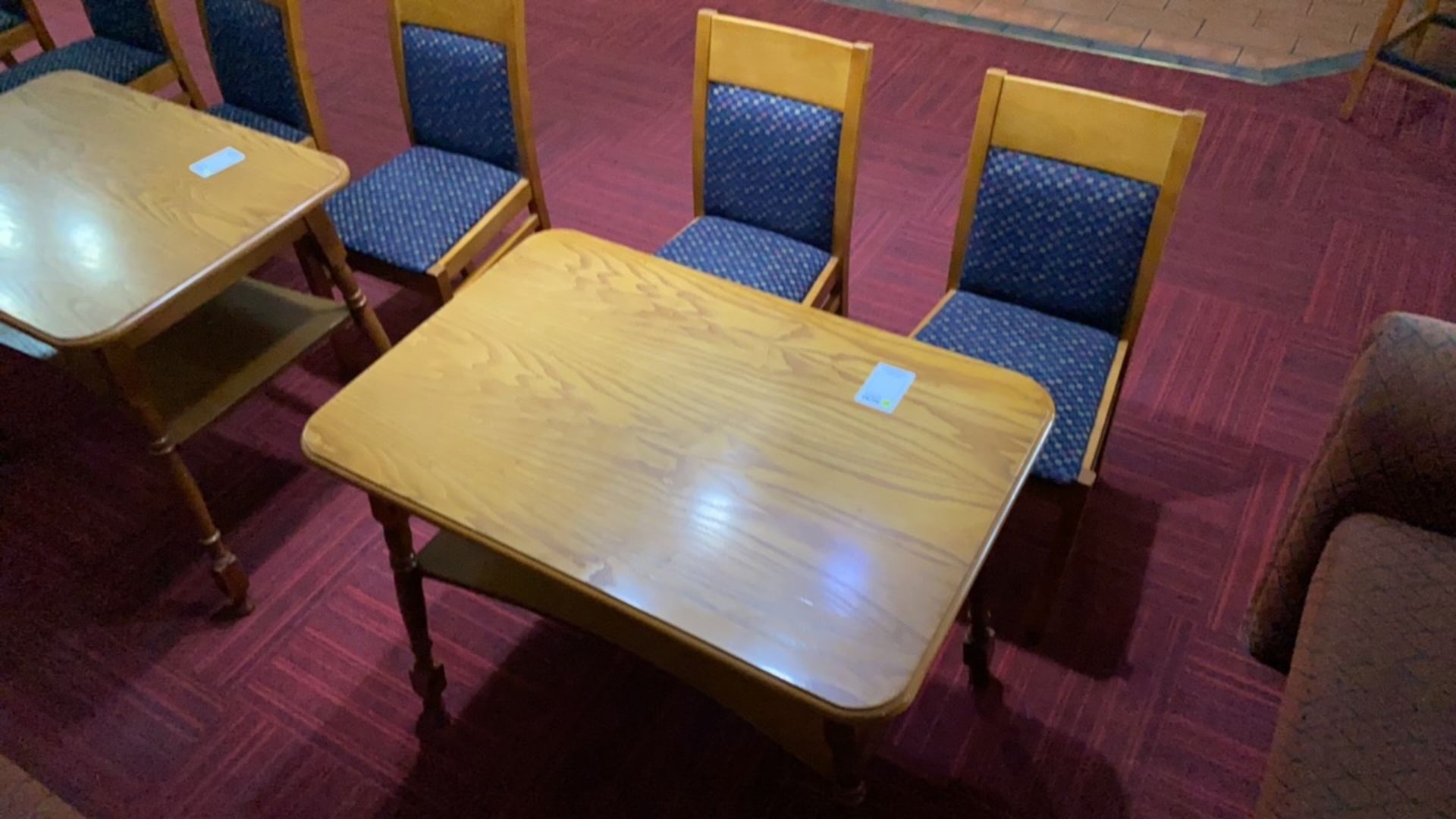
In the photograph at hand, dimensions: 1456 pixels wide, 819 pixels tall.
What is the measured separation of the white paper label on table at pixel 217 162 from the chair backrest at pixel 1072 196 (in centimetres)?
138

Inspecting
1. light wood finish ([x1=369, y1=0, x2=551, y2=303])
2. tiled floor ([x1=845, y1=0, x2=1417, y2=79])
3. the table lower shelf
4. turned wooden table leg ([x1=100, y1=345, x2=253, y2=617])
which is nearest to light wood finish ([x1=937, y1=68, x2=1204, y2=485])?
light wood finish ([x1=369, y1=0, x2=551, y2=303])

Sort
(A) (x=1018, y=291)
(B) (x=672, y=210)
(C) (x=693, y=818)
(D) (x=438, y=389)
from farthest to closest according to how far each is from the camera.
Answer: (B) (x=672, y=210) < (A) (x=1018, y=291) < (C) (x=693, y=818) < (D) (x=438, y=389)

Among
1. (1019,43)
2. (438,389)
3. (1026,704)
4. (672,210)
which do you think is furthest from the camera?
(1019,43)

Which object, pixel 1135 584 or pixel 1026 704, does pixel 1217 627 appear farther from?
pixel 1026 704

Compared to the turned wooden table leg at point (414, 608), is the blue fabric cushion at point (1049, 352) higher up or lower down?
higher up

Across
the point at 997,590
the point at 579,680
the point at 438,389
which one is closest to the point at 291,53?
the point at 438,389

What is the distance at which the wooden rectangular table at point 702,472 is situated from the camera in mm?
1095

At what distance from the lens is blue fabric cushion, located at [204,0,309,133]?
230 cm

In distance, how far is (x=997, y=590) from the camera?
189 centimetres

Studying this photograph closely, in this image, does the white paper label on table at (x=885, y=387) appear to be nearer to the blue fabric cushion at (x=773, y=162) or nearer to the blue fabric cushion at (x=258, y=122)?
the blue fabric cushion at (x=773, y=162)

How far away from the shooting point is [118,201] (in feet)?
5.85

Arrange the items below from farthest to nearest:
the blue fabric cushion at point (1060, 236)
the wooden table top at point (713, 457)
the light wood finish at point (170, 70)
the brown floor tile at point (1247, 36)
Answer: the brown floor tile at point (1247, 36)
the light wood finish at point (170, 70)
the blue fabric cushion at point (1060, 236)
the wooden table top at point (713, 457)

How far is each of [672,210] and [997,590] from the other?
1.51 metres

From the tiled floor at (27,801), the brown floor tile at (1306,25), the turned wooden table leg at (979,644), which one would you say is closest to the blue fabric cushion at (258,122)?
the tiled floor at (27,801)
